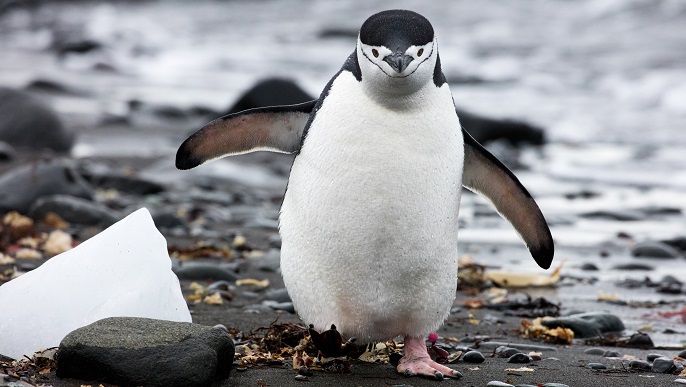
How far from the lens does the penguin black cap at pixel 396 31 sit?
11.4ft

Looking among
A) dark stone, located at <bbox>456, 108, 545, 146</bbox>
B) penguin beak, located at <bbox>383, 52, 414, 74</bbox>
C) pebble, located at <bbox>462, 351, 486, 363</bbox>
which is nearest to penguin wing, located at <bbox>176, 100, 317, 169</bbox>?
penguin beak, located at <bbox>383, 52, 414, 74</bbox>

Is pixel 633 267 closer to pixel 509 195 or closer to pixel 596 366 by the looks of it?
A: pixel 509 195

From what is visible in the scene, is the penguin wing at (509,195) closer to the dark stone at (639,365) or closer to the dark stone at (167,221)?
the dark stone at (639,365)

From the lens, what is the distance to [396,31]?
3.49 metres

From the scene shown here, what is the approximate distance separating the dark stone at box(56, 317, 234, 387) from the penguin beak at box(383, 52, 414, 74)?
1.11 meters

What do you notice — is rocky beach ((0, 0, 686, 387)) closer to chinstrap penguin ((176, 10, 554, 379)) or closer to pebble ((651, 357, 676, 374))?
pebble ((651, 357, 676, 374))

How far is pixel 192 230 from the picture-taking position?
7.32 m

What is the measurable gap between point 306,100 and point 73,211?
331 inches

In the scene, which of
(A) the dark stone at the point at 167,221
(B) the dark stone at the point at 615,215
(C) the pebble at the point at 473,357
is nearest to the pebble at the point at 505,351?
(C) the pebble at the point at 473,357

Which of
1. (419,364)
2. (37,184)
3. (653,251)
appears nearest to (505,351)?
(419,364)

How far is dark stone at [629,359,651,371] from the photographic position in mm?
4031

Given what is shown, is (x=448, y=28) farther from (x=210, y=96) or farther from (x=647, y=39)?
(x=210, y=96)

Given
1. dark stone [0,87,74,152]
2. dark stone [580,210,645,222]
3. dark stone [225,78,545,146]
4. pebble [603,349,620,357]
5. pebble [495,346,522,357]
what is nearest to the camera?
pebble [495,346,522,357]

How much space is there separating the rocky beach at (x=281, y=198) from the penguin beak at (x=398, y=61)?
3.46 feet
